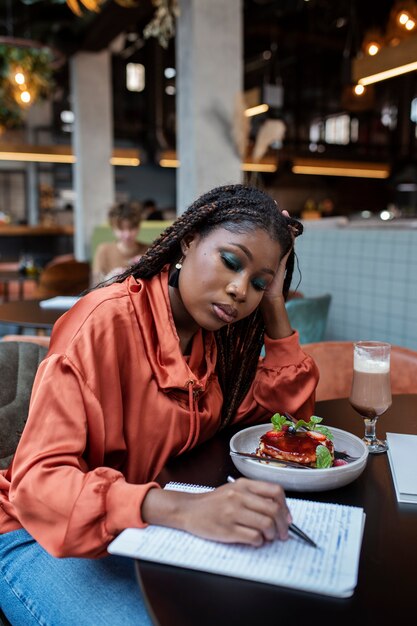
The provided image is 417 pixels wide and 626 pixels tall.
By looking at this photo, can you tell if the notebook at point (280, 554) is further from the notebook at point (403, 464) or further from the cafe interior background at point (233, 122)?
the cafe interior background at point (233, 122)

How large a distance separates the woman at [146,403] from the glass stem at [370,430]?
18cm

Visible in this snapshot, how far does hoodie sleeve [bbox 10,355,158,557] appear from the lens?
35.0 inches

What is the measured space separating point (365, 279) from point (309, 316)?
3.15 feet

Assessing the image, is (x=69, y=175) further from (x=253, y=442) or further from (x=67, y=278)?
(x=253, y=442)

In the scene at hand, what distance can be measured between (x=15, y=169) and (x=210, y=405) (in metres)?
15.7

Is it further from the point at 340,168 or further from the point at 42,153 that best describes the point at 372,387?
the point at 340,168

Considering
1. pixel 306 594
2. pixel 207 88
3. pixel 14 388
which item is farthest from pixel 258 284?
pixel 207 88

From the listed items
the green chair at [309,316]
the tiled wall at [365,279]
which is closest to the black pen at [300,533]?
the green chair at [309,316]

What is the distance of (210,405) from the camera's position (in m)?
1.32

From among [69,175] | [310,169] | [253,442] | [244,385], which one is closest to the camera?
[253,442]

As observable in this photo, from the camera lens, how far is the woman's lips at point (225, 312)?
1.14 metres

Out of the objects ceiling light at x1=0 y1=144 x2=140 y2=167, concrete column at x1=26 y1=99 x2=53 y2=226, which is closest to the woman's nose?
ceiling light at x1=0 y1=144 x2=140 y2=167

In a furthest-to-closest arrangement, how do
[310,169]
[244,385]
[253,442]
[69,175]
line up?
[69,175] < [310,169] < [244,385] < [253,442]

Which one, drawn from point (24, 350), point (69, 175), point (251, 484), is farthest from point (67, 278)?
point (69, 175)
